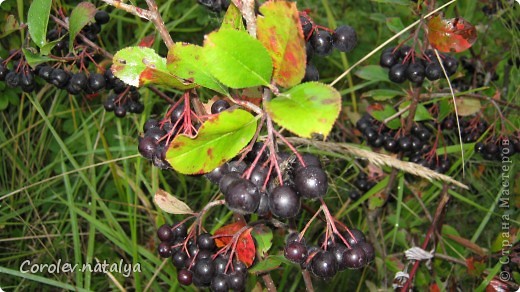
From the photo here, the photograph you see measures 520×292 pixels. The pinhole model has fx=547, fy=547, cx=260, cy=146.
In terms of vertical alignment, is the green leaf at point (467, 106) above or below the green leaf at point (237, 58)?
below

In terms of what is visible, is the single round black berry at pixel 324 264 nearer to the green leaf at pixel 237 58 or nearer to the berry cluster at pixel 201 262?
the berry cluster at pixel 201 262

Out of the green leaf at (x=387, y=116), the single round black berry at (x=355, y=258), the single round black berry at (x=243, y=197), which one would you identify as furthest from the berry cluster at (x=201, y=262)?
the green leaf at (x=387, y=116)

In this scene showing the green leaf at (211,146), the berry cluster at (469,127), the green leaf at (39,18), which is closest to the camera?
the green leaf at (211,146)

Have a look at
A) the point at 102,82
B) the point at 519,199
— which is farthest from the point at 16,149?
the point at 519,199

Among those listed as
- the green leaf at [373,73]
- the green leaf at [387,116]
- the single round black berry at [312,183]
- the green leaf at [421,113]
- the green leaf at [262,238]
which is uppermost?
the single round black berry at [312,183]

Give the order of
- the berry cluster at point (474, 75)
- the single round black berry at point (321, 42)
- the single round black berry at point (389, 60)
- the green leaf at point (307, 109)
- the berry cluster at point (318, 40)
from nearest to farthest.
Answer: the green leaf at point (307, 109) < the berry cluster at point (318, 40) < the single round black berry at point (321, 42) < the single round black berry at point (389, 60) < the berry cluster at point (474, 75)

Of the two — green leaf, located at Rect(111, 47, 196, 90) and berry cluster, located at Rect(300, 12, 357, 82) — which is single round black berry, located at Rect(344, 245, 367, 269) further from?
green leaf, located at Rect(111, 47, 196, 90)

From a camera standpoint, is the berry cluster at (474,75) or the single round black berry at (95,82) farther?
the berry cluster at (474,75)

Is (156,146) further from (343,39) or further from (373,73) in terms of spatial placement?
(373,73)
